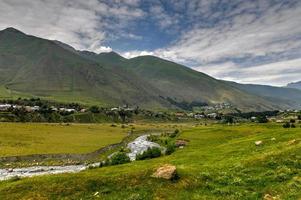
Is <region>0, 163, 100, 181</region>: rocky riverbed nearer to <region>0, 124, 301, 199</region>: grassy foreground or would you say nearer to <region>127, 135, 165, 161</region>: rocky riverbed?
<region>127, 135, 165, 161</region>: rocky riverbed

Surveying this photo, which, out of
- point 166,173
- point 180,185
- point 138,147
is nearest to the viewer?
point 180,185

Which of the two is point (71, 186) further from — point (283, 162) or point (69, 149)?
point (69, 149)


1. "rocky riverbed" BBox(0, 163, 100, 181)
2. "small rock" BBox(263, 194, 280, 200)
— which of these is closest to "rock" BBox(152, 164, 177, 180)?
"small rock" BBox(263, 194, 280, 200)

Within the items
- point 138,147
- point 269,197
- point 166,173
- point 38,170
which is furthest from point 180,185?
point 138,147

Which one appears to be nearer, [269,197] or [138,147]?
[269,197]

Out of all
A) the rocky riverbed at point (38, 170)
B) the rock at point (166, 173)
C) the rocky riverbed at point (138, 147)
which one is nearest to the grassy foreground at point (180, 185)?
the rock at point (166, 173)

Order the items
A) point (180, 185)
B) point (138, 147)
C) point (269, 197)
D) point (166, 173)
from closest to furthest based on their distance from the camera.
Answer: point (269, 197), point (180, 185), point (166, 173), point (138, 147)

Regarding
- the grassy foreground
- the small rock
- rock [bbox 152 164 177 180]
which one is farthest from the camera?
rock [bbox 152 164 177 180]

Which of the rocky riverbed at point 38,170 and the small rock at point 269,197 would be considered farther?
the rocky riverbed at point 38,170

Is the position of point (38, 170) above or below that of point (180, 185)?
below

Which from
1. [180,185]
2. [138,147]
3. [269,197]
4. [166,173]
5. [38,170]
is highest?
[166,173]

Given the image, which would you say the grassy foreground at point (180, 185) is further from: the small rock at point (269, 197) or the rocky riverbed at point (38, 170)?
the rocky riverbed at point (38, 170)

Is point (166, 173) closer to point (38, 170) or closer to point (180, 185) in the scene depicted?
point (180, 185)

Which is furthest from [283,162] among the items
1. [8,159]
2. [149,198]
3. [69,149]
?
[69,149]
